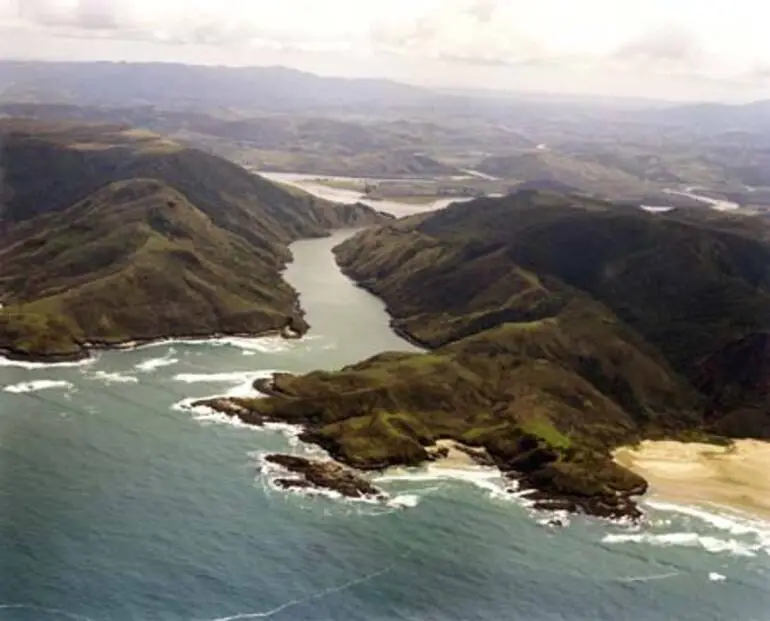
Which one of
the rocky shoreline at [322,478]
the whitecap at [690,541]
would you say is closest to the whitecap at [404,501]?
the rocky shoreline at [322,478]

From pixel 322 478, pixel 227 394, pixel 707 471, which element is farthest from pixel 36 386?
pixel 707 471

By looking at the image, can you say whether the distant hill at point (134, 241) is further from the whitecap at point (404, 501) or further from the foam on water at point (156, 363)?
the whitecap at point (404, 501)

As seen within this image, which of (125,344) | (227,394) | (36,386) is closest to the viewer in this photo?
(36,386)

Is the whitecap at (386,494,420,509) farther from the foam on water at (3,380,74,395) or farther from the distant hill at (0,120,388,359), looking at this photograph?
the distant hill at (0,120,388,359)

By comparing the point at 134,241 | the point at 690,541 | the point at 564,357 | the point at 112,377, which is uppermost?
the point at 134,241

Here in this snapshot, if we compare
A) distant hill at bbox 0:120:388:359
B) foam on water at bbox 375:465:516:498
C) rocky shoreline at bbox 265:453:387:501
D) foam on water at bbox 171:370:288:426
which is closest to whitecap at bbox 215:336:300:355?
distant hill at bbox 0:120:388:359

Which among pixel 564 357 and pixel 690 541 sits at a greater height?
Result: pixel 564 357

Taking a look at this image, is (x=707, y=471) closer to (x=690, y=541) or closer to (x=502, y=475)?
(x=690, y=541)
